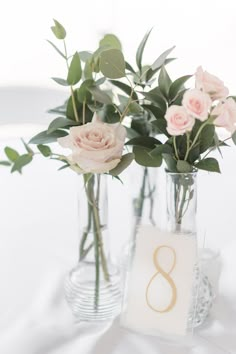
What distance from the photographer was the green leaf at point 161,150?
0.78 meters

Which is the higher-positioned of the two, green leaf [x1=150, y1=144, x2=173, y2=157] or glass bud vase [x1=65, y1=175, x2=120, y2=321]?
green leaf [x1=150, y1=144, x2=173, y2=157]

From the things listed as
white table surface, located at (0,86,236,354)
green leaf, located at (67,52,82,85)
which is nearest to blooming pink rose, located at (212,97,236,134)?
green leaf, located at (67,52,82,85)

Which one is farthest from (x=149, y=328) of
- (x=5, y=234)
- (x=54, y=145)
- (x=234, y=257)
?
(x=54, y=145)

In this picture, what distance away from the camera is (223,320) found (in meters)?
0.91

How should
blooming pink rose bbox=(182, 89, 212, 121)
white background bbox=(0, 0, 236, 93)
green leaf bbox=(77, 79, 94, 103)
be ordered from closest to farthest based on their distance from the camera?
blooming pink rose bbox=(182, 89, 212, 121)
green leaf bbox=(77, 79, 94, 103)
white background bbox=(0, 0, 236, 93)

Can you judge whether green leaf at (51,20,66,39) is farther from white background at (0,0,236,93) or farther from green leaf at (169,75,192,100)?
white background at (0,0,236,93)

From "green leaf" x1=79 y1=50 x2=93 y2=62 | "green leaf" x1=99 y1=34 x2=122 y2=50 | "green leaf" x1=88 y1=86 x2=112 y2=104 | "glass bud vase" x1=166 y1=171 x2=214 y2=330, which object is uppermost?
"green leaf" x1=99 y1=34 x2=122 y2=50

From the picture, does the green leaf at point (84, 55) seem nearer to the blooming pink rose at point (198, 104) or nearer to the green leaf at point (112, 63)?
the green leaf at point (112, 63)

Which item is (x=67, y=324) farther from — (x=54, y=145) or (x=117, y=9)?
(x=117, y=9)

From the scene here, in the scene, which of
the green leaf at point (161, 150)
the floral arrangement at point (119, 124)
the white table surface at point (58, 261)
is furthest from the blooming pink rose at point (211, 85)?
the white table surface at point (58, 261)

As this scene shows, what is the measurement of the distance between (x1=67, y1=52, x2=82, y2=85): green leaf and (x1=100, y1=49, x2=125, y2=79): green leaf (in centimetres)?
4

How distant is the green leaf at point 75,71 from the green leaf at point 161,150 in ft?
0.50

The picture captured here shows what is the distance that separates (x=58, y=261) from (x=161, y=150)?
0.42m

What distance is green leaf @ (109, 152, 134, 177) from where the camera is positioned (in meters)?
0.77
